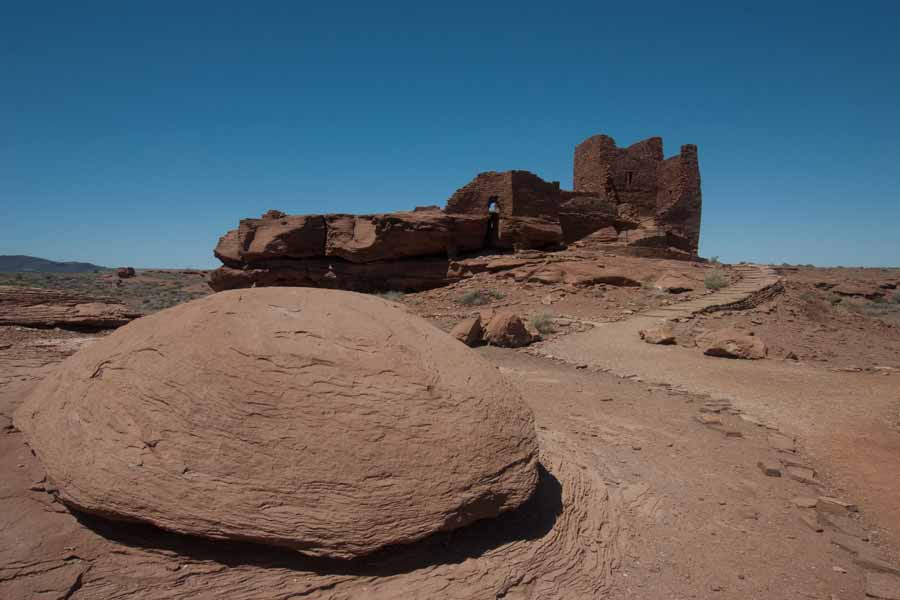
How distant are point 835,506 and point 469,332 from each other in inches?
252

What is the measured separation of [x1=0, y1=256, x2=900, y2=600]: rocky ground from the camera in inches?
87.5

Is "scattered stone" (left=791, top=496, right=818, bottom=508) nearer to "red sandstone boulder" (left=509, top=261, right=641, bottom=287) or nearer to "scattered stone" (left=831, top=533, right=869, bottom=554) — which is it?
"scattered stone" (left=831, top=533, right=869, bottom=554)

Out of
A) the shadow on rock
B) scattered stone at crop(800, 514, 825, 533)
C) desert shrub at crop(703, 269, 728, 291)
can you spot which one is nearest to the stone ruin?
desert shrub at crop(703, 269, 728, 291)

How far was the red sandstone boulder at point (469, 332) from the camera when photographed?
9320 mm

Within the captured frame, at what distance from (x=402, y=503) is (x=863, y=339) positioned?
12235 millimetres

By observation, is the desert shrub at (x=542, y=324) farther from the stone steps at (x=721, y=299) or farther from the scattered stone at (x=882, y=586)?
the scattered stone at (x=882, y=586)

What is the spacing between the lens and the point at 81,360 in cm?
299

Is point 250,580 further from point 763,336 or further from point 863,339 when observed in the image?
point 863,339

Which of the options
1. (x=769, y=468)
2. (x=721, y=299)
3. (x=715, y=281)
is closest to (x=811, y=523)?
(x=769, y=468)

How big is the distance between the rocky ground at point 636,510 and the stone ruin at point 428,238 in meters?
9.09

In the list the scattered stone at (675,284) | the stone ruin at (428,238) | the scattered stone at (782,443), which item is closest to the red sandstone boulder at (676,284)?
the scattered stone at (675,284)

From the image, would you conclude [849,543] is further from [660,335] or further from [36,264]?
[36,264]

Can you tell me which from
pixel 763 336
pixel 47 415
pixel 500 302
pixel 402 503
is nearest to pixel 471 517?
pixel 402 503

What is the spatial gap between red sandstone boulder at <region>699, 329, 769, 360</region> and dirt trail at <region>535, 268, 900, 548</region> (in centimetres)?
23
